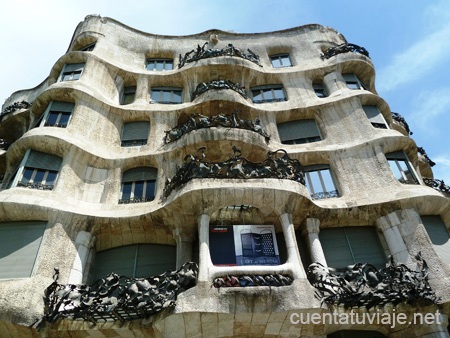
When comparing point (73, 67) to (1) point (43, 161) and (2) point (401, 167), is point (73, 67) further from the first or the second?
(2) point (401, 167)

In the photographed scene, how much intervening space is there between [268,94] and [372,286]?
12.5 meters

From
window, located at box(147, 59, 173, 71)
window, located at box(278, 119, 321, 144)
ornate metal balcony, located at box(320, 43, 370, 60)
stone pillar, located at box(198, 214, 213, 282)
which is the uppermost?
window, located at box(147, 59, 173, 71)

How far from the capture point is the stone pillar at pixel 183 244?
12625mm

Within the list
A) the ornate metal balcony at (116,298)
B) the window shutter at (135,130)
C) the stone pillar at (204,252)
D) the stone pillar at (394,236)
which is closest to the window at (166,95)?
the window shutter at (135,130)

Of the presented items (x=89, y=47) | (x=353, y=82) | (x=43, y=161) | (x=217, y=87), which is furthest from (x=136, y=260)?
(x=353, y=82)

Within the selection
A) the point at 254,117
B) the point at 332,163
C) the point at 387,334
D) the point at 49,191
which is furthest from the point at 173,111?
the point at 387,334

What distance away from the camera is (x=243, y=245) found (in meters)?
12.3

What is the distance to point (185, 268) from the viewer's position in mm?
11000

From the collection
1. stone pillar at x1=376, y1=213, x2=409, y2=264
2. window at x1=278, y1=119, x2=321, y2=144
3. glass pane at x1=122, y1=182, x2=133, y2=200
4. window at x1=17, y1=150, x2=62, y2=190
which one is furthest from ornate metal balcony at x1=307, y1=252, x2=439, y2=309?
window at x1=17, y1=150, x2=62, y2=190

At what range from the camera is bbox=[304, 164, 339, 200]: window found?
1506cm

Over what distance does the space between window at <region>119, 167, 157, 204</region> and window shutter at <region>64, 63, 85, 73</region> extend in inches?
301

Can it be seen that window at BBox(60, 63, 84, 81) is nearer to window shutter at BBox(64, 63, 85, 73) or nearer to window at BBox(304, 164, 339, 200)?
window shutter at BBox(64, 63, 85, 73)

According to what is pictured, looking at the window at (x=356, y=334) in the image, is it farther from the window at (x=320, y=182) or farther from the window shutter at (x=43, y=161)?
the window shutter at (x=43, y=161)

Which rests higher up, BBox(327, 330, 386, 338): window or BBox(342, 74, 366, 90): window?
BBox(342, 74, 366, 90): window
